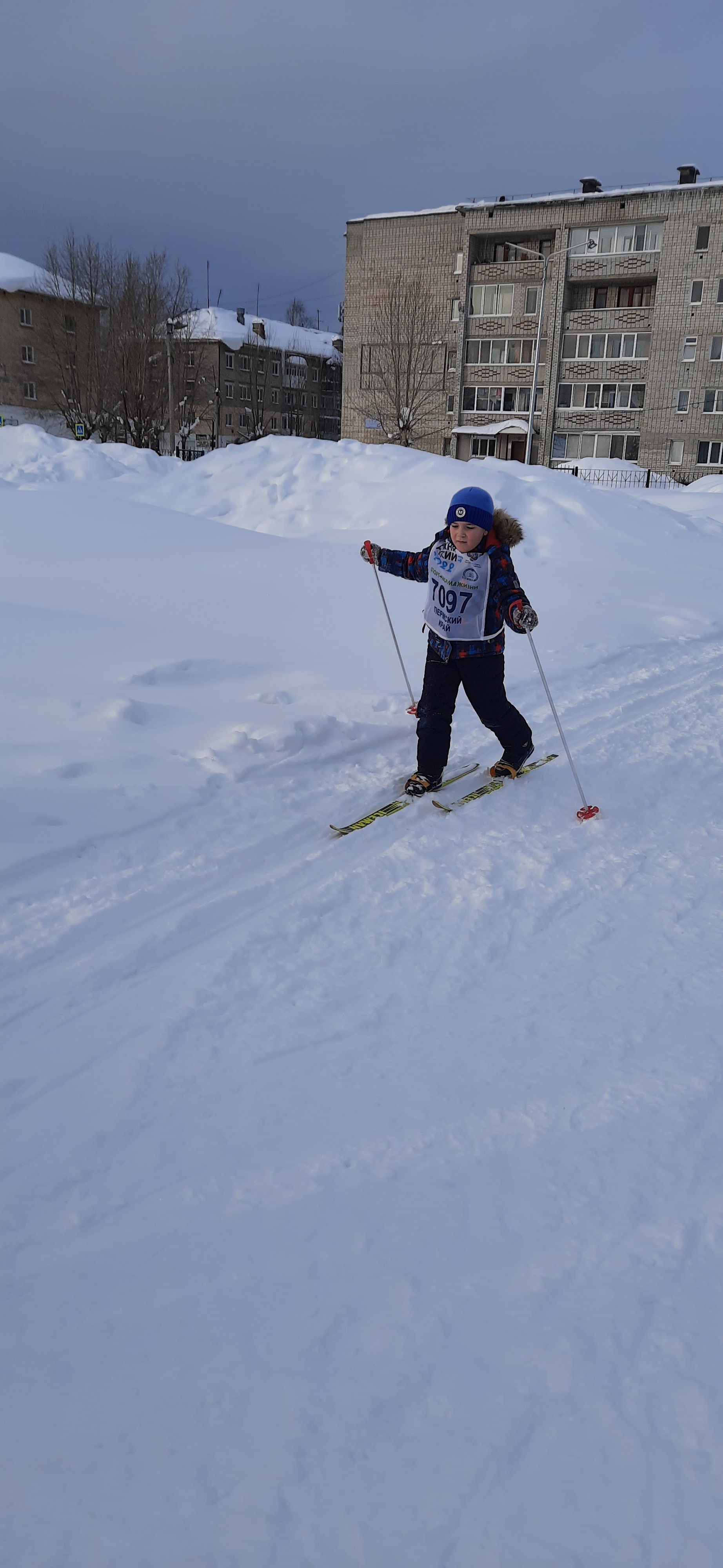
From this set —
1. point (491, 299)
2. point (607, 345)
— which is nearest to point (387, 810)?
point (607, 345)

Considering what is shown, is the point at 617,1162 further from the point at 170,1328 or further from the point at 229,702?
the point at 229,702

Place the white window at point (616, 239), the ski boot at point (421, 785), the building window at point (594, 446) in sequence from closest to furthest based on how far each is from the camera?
the ski boot at point (421, 785), the white window at point (616, 239), the building window at point (594, 446)

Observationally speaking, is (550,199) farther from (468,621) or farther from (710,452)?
(468,621)

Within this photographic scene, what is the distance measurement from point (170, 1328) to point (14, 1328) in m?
0.32

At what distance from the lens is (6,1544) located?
158 centimetres

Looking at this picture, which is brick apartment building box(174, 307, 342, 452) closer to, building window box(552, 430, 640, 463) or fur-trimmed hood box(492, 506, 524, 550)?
building window box(552, 430, 640, 463)

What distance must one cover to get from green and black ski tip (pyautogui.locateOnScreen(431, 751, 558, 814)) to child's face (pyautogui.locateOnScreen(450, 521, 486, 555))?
1.21m

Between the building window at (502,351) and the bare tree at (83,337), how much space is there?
15919 millimetres

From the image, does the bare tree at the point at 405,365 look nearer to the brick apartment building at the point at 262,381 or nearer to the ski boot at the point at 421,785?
the brick apartment building at the point at 262,381

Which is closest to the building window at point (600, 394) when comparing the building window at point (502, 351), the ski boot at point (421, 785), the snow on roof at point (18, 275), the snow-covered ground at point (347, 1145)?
the building window at point (502, 351)

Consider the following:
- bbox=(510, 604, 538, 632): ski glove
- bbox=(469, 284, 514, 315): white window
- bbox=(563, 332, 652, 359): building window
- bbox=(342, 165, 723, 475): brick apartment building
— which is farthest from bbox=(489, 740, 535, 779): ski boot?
bbox=(469, 284, 514, 315): white window

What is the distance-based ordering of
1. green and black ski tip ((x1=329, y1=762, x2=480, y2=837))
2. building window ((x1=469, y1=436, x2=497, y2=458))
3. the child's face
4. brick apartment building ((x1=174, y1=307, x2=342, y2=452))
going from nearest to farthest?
green and black ski tip ((x1=329, y1=762, x2=480, y2=837)), the child's face, building window ((x1=469, y1=436, x2=497, y2=458)), brick apartment building ((x1=174, y1=307, x2=342, y2=452))

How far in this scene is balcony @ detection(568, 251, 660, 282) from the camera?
128 feet

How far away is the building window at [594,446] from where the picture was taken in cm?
4122
